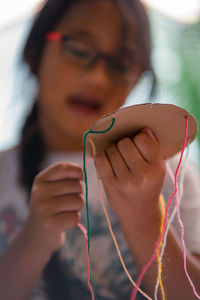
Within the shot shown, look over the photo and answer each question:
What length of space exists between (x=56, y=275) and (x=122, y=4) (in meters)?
0.53

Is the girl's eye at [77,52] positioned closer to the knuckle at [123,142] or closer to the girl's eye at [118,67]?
the girl's eye at [118,67]

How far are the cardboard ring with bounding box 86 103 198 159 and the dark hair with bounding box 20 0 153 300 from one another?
0.93 feet

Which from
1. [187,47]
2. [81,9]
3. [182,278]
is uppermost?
[187,47]

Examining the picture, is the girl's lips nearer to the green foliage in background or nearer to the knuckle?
the knuckle

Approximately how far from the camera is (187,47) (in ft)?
3.92

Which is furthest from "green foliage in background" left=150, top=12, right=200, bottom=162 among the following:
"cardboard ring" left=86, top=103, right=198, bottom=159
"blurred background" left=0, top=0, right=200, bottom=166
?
"cardboard ring" left=86, top=103, right=198, bottom=159

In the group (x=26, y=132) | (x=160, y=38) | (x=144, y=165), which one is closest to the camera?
(x=144, y=165)

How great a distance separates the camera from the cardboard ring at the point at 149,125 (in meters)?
0.22

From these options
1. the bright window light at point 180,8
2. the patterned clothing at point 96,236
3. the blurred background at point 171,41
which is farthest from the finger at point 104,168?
the bright window light at point 180,8

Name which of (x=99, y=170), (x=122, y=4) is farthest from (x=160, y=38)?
(x=99, y=170)

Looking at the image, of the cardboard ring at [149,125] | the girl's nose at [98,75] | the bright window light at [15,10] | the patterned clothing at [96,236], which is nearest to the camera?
the cardboard ring at [149,125]

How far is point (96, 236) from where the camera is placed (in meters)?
0.45

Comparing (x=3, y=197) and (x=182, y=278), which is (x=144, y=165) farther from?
(x=3, y=197)

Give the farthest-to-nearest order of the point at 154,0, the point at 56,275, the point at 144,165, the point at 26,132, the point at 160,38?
the point at 160,38 → the point at 154,0 → the point at 26,132 → the point at 56,275 → the point at 144,165
